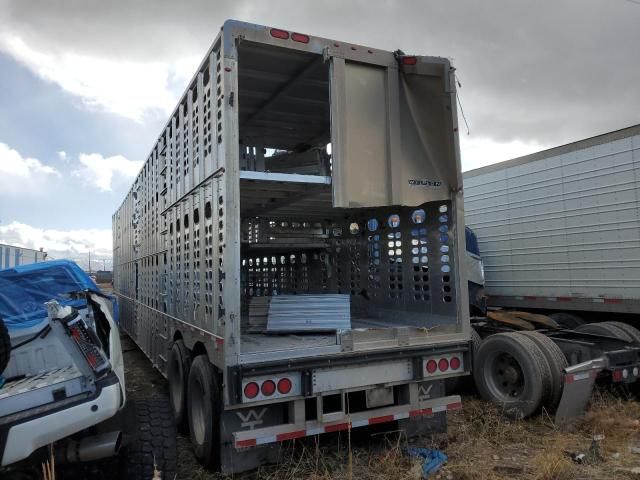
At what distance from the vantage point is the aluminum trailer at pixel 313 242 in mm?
3844

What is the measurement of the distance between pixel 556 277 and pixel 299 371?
5.72m

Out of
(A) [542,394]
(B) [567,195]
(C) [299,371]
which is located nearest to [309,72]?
(C) [299,371]

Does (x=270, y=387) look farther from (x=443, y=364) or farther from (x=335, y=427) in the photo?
(x=443, y=364)

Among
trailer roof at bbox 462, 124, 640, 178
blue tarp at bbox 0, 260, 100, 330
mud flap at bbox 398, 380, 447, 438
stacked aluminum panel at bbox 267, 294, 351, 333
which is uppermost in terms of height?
trailer roof at bbox 462, 124, 640, 178

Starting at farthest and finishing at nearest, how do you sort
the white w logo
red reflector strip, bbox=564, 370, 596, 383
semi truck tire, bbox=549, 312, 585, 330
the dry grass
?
semi truck tire, bbox=549, 312, 585, 330, red reflector strip, bbox=564, 370, 596, 383, the dry grass, the white w logo

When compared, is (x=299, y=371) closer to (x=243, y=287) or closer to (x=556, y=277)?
(x=243, y=287)

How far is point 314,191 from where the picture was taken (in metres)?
5.04

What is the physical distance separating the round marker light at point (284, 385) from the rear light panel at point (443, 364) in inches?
50.8

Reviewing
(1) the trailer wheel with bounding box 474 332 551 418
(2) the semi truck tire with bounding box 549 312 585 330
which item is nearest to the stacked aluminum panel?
(1) the trailer wheel with bounding box 474 332 551 418

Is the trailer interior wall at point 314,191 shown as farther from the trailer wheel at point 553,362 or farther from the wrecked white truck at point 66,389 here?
the trailer wheel at point 553,362

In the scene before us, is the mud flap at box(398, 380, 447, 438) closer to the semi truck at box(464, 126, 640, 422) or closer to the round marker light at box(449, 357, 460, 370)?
the round marker light at box(449, 357, 460, 370)

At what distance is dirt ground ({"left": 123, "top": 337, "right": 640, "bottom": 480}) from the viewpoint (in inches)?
159

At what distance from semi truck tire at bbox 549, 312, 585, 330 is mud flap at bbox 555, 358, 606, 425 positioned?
8.83 ft

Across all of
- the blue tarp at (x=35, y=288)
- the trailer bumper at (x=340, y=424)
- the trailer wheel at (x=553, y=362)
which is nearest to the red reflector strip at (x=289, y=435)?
the trailer bumper at (x=340, y=424)
